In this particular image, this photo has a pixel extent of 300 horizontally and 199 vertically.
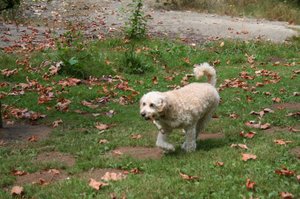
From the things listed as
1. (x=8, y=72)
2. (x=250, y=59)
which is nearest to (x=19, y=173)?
(x=8, y=72)

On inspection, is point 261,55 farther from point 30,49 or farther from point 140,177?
point 140,177

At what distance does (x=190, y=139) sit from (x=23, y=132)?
3.84 metres

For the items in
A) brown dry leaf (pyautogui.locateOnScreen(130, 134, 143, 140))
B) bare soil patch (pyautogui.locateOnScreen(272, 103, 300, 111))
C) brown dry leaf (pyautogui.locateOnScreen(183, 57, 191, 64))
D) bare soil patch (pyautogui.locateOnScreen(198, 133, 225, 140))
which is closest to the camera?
bare soil patch (pyautogui.locateOnScreen(198, 133, 225, 140))

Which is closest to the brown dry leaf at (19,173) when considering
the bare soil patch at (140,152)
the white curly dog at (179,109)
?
the bare soil patch at (140,152)

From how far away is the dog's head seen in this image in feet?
25.3

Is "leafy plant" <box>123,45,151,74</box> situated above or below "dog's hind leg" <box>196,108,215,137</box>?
below

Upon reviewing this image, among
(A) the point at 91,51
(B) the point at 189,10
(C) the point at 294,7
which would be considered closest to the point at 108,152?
(A) the point at 91,51

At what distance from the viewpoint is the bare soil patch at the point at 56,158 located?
8.44 meters

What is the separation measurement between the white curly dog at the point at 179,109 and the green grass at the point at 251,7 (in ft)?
63.8

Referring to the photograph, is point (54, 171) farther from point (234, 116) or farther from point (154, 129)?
point (234, 116)

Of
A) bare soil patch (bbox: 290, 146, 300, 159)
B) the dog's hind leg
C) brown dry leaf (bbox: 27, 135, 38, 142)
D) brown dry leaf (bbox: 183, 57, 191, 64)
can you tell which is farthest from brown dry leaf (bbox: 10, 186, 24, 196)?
brown dry leaf (bbox: 183, 57, 191, 64)

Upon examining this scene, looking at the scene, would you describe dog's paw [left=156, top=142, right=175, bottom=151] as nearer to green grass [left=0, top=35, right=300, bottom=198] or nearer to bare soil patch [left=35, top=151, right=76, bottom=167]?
Answer: green grass [left=0, top=35, right=300, bottom=198]

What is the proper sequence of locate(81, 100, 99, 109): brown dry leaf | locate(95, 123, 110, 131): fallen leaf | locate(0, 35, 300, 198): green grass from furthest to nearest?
locate(81, 100, 99, 109): brown dry leaf, locate(95, 123, 110, 131): fallen leaf, locate(0, 35, 300, 198): green grass

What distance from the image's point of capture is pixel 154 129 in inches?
413
